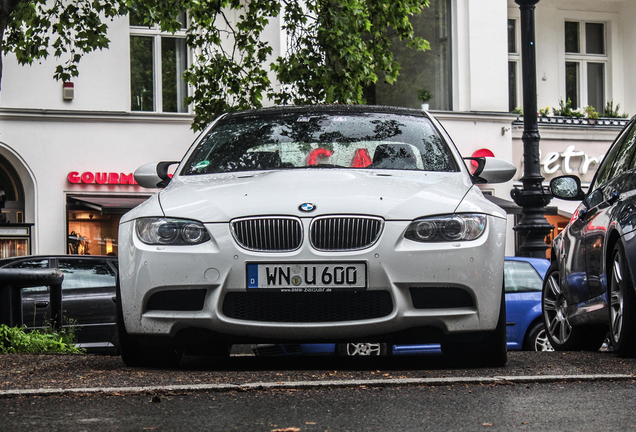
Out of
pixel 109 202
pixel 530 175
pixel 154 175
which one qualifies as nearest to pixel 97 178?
pixel 109 202

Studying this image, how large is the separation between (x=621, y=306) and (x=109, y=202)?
15.3m

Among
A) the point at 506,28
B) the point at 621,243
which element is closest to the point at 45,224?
the point at 506,28

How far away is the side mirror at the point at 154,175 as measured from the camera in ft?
21.8

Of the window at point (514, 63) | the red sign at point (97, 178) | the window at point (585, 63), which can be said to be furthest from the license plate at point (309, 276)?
the window at point (585, 63)

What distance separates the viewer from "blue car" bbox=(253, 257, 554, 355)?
9.37 meters

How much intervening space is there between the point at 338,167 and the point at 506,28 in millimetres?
18771

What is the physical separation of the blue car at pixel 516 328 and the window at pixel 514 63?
1493 centimetres

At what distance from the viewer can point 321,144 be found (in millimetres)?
6371

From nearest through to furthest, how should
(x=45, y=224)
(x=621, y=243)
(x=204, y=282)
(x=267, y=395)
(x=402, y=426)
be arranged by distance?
(x=402, y=426) < (x=267, y=395) < (x=204, y=282) < (x=621, y=243) < (x=45, y=224)

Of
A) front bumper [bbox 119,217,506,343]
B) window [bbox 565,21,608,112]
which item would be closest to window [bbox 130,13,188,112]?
window [bbox 565,21,608,112]

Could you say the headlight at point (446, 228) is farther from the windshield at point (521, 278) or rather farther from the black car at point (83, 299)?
the black car at point (83, 299)

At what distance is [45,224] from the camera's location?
20281 mm

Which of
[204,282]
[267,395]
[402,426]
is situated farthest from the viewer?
[204,282]

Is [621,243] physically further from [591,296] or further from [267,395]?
[267,395]
